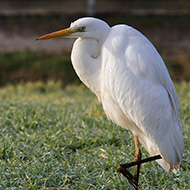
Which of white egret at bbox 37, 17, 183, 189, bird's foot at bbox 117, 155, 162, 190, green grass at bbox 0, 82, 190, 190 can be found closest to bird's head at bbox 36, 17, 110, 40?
white egret at bbox 37, 17, 183, 189

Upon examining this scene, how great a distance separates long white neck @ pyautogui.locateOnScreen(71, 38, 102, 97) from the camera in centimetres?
242

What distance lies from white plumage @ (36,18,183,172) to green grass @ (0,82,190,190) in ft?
1.47

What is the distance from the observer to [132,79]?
7.58 feet

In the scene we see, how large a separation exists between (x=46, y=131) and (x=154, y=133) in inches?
57.2

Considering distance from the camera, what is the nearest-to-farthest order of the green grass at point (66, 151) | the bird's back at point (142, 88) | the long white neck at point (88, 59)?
the bird's back at point (142, 88)
the long white neck at point (88, 59)
the green grass at point (66, 151)

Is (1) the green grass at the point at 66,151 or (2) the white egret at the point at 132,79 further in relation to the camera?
(1) the green grass at the point at 66,151

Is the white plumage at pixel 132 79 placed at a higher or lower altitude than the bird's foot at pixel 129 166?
higher

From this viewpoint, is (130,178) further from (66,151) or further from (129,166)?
(66,151)

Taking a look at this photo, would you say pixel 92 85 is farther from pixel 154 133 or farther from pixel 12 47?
pixel 12 47

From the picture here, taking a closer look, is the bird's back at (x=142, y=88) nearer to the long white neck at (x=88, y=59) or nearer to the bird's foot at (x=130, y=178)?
the long white neck at (x=88, y=59)

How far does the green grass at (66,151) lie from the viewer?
2.68 m

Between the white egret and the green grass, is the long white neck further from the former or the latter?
the green grass

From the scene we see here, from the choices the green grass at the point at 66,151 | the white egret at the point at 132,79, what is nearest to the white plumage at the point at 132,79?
the white egret at the point at 132,79

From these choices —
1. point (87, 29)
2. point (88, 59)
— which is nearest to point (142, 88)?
point (88, 59)
